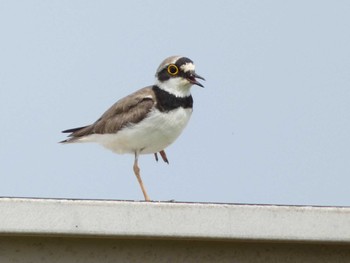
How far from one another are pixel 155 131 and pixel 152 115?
0.43 ft

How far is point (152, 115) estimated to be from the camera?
733 cm

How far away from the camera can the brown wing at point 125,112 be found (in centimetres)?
740

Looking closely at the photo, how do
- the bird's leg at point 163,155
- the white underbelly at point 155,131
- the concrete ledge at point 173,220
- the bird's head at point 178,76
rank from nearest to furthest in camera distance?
the concrete ledge at point 173,220
the white underbelly at point 155,131
the bird's head at point 178,76
the bird's leg at point 163,155

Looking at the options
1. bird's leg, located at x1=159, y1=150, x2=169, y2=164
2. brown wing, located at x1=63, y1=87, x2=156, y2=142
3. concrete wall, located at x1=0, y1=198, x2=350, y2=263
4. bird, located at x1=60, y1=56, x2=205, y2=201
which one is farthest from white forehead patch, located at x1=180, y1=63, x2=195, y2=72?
concrete wall, located at x1=0, y1=198, x2=350, y2=263

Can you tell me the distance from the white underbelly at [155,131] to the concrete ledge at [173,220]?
3.23 meters

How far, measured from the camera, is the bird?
7.33 metres

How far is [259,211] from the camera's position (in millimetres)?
4066

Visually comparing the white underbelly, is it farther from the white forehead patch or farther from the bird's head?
the white forehead patch

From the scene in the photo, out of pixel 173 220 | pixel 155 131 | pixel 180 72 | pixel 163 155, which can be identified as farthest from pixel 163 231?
pixel 163 155

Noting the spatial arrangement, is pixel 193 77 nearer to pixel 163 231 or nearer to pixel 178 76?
pixel 178 76

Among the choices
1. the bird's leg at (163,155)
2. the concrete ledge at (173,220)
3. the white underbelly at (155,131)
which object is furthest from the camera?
the bird's leg at (163,155)

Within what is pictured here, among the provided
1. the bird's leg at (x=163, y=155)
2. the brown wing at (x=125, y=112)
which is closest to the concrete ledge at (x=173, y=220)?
the brown wing at (x=125, y=112)

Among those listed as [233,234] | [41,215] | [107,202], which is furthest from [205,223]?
[41,215]

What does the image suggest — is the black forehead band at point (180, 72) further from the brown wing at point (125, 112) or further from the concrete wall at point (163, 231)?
the concrete wall at point (163, 231)
